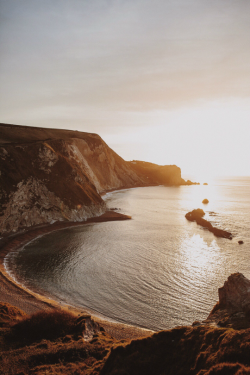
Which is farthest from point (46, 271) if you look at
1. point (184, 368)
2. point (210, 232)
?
point (210, 232)

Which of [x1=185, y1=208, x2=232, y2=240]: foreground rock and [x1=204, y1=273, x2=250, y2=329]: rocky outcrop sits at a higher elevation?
[x1=204, y1=273, x2=250, y2=329]: rocky outcrop

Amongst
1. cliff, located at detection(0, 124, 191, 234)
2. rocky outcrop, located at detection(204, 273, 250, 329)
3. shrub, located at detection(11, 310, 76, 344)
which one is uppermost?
cliff, located at detection(0, 124, 191, 234)

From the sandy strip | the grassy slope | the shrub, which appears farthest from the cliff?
the grassy slope

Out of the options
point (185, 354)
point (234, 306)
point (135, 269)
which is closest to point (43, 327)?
point (185, 354)

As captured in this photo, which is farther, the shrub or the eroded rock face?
the shrub

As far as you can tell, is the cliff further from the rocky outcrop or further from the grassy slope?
the rocky outcrop

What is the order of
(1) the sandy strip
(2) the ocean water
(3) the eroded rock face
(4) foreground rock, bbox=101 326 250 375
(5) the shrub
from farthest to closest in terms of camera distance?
(2) the ocean water, (1) the sandy strip, (5) the shrub, (3) the eroded rock face, (4) foreground rock, bbox=101 326 250 375

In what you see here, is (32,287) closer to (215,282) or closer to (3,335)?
(3,335)

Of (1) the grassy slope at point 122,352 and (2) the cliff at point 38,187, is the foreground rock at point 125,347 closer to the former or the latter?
(1) the grassy slope at point 122,352
